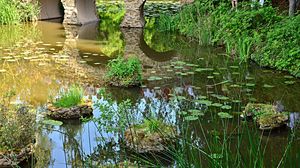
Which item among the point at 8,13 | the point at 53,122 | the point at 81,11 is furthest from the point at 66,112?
the point at 81,11

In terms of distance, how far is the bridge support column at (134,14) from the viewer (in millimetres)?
19688

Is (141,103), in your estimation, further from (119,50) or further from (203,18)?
(203,18)

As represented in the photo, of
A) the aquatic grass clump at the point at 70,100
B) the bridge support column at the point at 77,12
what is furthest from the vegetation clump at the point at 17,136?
the bridge support column at the point at 77,12

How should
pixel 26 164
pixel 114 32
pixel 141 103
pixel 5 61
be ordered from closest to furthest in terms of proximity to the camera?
1. pixel 26 164
2. pixel 141 103
3. pixel 5 61
4. pixel 114 32

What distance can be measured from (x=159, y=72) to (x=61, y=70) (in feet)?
7.69

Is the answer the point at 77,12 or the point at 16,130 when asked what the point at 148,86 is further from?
the point at 77,12

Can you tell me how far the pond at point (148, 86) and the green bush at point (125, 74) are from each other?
0.58ft

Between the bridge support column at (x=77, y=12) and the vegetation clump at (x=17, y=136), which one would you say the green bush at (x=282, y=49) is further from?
the bridge support column at (x=77, y=12)

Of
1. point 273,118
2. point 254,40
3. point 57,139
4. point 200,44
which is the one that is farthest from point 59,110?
point 200,44

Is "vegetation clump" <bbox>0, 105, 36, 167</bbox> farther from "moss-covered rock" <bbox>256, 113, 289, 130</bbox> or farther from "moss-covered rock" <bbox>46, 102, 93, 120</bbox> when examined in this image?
"moss-covered rock" <bbox>256, 113, 289, 130</bbox>

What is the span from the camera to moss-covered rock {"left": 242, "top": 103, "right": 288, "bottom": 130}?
7445mm

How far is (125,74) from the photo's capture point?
33.3 feet

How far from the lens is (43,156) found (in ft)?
21.7

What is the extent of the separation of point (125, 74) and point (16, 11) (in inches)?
455
